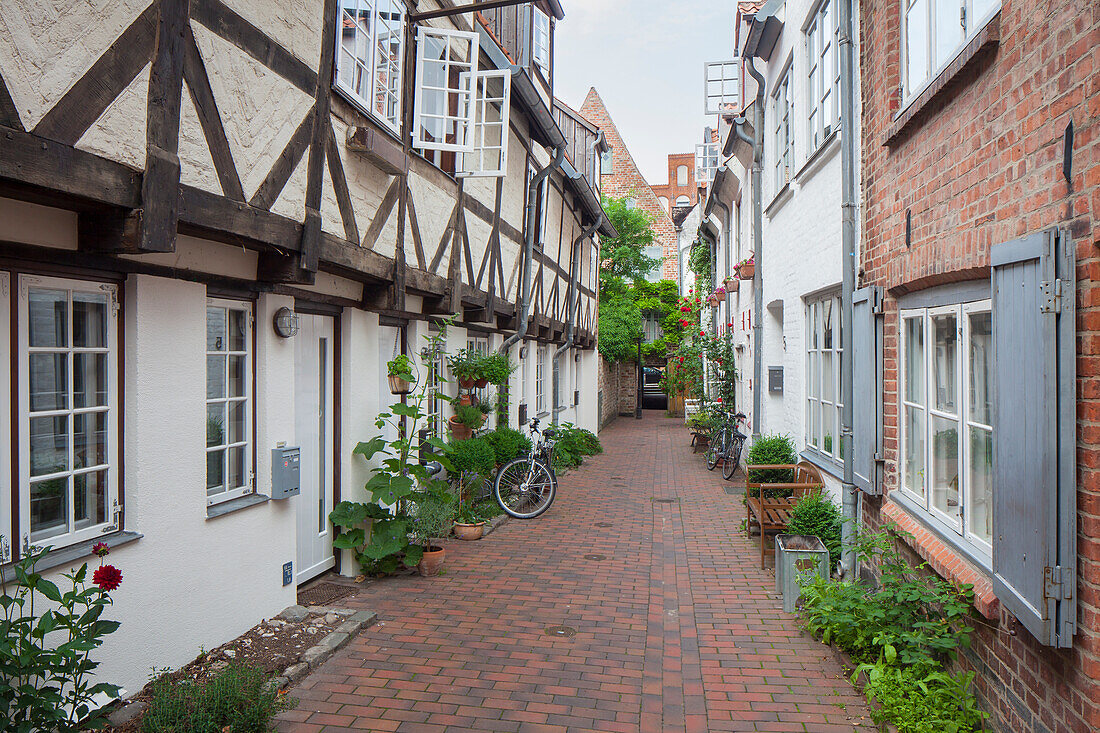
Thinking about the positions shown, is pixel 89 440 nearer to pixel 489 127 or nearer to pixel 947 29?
pixel 947 29

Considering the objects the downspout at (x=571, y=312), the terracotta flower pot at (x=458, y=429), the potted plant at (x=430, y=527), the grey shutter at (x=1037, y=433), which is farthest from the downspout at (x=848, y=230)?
the downspout at (x=571, y=312)

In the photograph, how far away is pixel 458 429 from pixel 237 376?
12.9ft

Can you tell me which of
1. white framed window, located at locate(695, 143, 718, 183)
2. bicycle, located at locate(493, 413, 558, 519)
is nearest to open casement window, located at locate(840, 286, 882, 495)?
bicycle, located at locate(493, 413, 558, 519)

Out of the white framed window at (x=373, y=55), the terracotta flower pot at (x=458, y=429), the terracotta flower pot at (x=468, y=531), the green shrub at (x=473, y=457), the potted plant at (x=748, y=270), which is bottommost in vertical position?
the terracotta flower pot at (x=468, y=531)

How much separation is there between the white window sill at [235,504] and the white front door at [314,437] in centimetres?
81

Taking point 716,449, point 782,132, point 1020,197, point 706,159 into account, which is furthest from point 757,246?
point 706,159

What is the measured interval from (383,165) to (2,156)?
135 inches

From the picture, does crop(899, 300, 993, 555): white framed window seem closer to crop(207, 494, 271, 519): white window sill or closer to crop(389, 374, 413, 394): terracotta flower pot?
crop(389, 374, 413, 394): terracotta flower pot

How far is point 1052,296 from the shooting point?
111 inches

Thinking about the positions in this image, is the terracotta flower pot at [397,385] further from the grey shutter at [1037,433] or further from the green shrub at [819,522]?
the grey shutter at [1037,433]

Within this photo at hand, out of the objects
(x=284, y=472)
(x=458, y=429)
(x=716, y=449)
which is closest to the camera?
(x=284, y=472)

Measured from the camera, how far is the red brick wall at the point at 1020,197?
106 inches

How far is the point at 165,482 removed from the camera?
4.11 metres

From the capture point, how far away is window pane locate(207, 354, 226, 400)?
464cm
